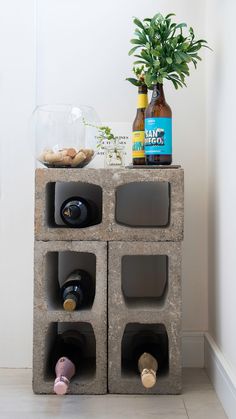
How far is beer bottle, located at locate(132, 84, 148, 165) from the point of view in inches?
69.2

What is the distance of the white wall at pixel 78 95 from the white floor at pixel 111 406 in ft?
1.12

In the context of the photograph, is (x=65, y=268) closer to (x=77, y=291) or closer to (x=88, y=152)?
(x=77, y=291)

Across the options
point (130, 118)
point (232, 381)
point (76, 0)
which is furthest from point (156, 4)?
point (232, 381)

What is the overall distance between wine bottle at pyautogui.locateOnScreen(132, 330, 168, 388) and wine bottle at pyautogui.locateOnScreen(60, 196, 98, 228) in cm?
47

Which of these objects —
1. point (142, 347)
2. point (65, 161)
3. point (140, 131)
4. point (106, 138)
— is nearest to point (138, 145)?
point (140, 131)

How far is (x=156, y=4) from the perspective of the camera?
1.99 meters

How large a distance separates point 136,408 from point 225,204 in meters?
0.68

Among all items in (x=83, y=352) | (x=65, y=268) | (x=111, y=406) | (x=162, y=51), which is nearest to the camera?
(x=111, y=406)

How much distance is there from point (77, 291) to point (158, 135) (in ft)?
1.89

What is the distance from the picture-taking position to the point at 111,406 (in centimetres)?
157

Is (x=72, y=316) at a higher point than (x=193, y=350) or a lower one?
higher

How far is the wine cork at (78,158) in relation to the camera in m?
1.69

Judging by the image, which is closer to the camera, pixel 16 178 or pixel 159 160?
pixel 159 160

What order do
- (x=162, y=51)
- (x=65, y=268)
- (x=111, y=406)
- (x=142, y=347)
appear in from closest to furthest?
(x=111, y=406), (x=162, y=51), (x=142, y=347), (x=65, y=268)
